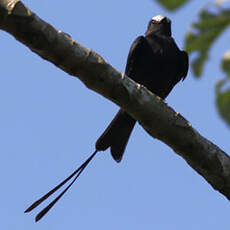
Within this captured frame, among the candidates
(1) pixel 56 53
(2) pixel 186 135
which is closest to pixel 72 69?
(1) pixel 56 53

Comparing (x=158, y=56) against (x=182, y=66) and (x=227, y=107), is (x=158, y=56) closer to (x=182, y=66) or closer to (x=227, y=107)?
(x=182, y=66)

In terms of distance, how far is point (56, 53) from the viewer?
2.20 metres

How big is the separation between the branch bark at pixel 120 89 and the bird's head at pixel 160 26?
87.7 inches

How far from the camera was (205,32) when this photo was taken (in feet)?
4.25

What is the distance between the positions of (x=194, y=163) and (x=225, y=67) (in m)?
1.48

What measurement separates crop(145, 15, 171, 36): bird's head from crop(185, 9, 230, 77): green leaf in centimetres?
338

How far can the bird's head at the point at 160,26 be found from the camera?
4.71 meters

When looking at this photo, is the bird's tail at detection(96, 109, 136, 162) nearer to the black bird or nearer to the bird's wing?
the black bird

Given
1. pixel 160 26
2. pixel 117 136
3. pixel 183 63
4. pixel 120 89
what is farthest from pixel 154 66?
pixel 120 89

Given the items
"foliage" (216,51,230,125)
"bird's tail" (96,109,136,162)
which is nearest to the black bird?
"bird's tail" (96,109,136,162)

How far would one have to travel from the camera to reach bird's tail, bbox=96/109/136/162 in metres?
3.38

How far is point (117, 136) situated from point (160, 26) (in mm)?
1662

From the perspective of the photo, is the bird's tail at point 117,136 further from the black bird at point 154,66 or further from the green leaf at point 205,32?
the green leaf at point 205,32

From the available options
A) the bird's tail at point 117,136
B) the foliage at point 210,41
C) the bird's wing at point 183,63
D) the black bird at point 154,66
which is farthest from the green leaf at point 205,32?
the bird's wing at point 183,63
